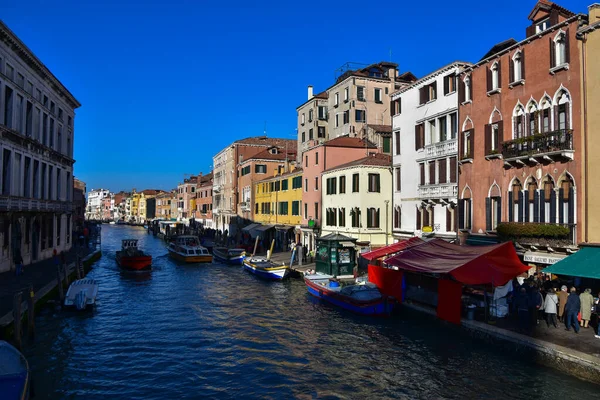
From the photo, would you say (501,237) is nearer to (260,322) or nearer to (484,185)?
(484,185)

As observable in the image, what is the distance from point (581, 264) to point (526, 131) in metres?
7.04

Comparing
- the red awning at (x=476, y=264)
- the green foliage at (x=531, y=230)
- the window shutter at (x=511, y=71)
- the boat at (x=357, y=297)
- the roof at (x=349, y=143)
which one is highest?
the window shutter at (x=511, y=71)

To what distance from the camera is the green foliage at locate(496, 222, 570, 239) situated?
61.9 feet

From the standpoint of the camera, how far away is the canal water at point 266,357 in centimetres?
1369

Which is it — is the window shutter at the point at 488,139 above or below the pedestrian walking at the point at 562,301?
above

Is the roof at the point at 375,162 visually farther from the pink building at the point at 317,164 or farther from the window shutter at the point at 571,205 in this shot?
the window shutter at the point at 571,205

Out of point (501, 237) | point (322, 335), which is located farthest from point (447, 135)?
point (322, 335)

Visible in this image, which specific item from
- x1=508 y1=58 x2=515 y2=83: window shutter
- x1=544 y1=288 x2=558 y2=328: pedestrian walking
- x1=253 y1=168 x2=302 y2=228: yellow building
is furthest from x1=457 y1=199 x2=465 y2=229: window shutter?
x1=253 y1=168 x2=302 y2=228: yellow building

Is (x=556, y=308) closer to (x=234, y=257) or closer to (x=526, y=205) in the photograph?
(x=526, y=205)

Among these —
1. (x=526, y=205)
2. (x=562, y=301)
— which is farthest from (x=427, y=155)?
(x=562, y=301)

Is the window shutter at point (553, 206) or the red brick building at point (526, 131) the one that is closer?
the red brick building at point (526, 131)

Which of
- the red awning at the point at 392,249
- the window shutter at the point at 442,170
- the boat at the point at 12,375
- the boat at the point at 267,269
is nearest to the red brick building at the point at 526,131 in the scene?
the window shutter at the point at 442,170

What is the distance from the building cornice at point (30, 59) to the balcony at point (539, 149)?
1054 inches

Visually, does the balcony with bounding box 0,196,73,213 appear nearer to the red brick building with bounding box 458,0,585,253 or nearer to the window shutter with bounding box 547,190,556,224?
the red brick building with bounding box 458,0,585,253
